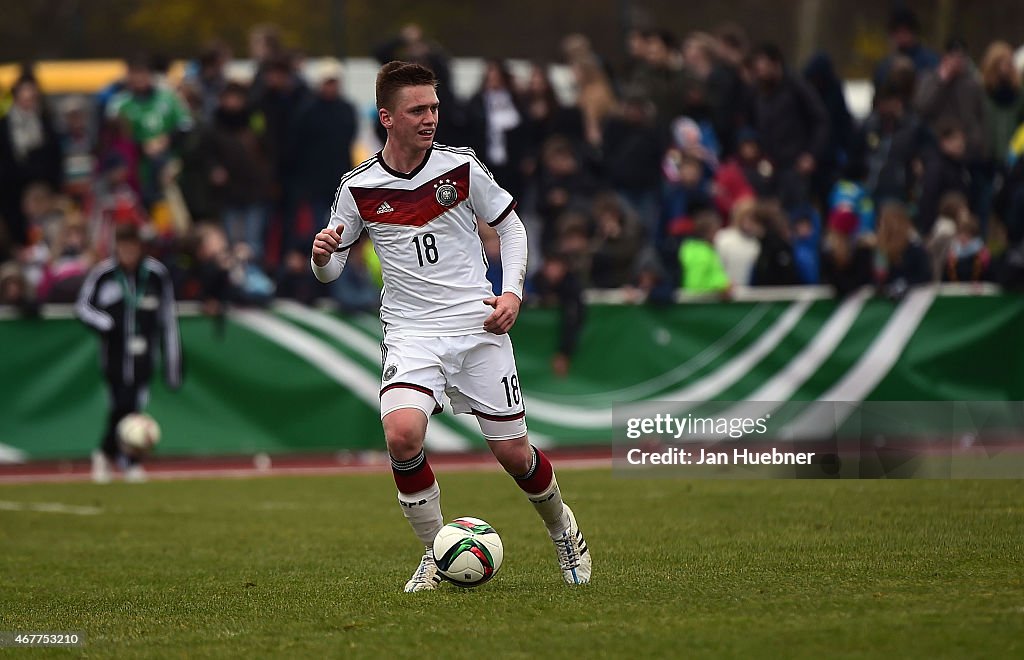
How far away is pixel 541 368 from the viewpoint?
16.7 m

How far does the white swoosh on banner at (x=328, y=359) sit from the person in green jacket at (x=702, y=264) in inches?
113

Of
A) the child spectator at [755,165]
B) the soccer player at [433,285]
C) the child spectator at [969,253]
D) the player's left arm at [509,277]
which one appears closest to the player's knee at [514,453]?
the soccer player at [433,285]

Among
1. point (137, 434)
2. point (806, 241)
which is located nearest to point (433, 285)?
point (137, 434)

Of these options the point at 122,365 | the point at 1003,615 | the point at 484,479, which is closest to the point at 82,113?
the point at 122,365

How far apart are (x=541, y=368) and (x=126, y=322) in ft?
13.6

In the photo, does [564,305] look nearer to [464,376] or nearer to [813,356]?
[813,356]

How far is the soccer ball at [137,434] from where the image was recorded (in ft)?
51.4

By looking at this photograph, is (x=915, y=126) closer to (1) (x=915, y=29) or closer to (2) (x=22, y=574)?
(1) (x=915, y=29)

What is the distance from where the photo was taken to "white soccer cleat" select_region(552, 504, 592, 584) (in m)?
7.90

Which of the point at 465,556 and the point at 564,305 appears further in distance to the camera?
the point at 564,305

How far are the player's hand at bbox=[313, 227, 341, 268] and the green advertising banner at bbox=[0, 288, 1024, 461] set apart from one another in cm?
890

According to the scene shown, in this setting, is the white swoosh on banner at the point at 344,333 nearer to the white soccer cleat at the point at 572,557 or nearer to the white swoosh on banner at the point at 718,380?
the white swoosh on banner at the point at 718,380

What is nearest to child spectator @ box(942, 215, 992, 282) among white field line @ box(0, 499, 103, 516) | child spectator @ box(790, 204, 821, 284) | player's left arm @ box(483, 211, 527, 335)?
child spectator @ box(790, 204, 821, 284)

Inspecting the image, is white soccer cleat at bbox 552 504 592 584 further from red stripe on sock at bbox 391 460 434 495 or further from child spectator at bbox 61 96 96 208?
child spectator at bbox 61 96 96 208
